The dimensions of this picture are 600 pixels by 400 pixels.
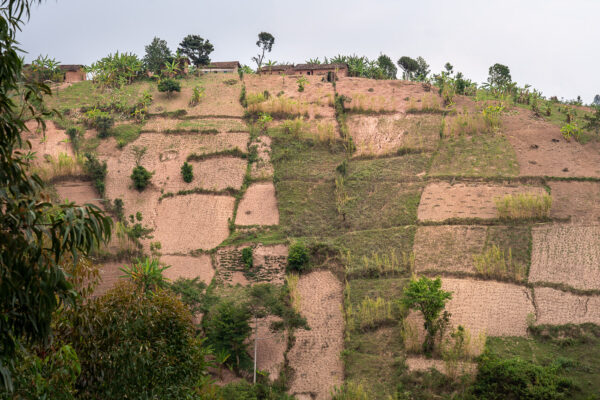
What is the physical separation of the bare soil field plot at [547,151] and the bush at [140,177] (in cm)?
1509

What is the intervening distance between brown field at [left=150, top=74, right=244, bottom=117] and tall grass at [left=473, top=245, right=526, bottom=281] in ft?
50.9

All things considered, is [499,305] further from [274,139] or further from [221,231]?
[274,139]

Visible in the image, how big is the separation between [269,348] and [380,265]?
4.89 m

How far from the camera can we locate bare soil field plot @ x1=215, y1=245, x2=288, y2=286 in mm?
21547

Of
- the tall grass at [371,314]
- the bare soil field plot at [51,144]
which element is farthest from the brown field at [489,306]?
the bare soil field plot at [51,144]

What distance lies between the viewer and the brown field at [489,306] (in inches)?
→ 684

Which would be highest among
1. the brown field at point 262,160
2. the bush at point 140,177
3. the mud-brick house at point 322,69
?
the mud-brick house at point 322,69

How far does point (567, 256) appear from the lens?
64.3ft

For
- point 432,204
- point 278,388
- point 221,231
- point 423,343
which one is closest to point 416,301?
point 423,343

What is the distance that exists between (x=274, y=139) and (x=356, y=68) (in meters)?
11.2

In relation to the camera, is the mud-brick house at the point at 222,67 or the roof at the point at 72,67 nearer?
the roof at the point at 72,67

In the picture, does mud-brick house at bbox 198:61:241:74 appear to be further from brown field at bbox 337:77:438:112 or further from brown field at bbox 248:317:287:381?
brown field at bbox 248:317:287:381

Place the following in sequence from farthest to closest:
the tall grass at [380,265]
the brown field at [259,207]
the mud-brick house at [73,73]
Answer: the mud-brick house at [73,73]
the brown field at [259,207]
the tall grass at [380,265]

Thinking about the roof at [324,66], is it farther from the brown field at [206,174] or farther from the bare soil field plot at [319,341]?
the bare soil field plot at [319,341]
